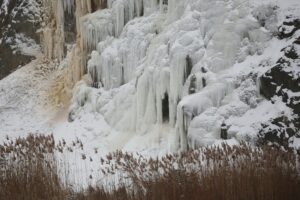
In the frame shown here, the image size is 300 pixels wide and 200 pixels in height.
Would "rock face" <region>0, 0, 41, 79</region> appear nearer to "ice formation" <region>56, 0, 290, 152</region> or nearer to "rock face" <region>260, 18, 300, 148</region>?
"ice formation" <region>56, 0, 290, 152</region>

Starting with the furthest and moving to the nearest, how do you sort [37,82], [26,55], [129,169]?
1. [26,55]
2. [37,82]
3. [129,169]

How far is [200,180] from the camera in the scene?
280 inches

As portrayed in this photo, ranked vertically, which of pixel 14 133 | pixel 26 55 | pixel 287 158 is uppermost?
pixel 26 55

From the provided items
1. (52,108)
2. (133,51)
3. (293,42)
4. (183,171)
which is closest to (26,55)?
(52,108)

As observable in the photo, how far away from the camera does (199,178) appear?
7.15 metres

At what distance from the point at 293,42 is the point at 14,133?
28.6 feet

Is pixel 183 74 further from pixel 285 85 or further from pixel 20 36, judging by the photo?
pixel 20 36

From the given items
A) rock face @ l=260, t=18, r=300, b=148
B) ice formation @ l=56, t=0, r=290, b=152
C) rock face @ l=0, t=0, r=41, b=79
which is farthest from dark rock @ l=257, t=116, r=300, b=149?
rock face @ l=0, t=0, r=41, b=79

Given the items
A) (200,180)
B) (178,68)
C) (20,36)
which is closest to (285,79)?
(178,68)

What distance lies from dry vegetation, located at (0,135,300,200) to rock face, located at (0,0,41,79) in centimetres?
1153

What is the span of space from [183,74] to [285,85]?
2334mm

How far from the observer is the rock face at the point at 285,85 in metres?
9.25

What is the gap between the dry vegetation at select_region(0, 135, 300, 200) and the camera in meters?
6.77

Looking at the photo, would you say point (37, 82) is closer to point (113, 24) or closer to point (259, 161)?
point (113, 24)
